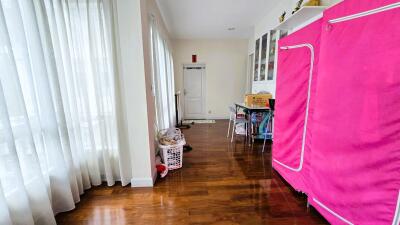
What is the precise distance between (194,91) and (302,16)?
13.6 feet

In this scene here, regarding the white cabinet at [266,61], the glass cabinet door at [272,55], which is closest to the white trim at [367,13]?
the white cabinet at [266,61]

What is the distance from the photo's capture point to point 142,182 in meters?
2.00

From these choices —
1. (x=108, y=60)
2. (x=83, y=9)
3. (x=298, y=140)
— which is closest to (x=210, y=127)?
(x=298, y=140)

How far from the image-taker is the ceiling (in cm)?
319

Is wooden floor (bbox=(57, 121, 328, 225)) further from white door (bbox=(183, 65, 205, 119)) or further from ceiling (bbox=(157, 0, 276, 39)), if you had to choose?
white door (bbox=(183, 65, 205, 119))

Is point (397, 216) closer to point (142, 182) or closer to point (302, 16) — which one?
point (142, 182)

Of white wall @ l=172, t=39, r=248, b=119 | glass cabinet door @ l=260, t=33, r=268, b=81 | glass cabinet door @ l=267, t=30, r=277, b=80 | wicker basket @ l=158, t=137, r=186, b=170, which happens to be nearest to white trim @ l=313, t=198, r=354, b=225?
wicker basket @ l=158, t=137, r=186, b=170

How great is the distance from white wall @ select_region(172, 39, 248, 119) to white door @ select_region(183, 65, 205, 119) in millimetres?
181

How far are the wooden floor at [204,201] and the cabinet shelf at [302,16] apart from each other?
211cm

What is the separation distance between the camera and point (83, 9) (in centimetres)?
170

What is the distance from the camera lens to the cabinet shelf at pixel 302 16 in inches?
79.3

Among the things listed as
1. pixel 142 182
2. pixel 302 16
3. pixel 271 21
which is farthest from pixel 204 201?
pixel 271 21

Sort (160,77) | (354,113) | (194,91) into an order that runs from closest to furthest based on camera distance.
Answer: (354,113), (160,77), (194,91)

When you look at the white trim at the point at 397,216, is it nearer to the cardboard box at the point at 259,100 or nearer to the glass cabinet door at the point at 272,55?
the cardboard box at the point at 259,100
